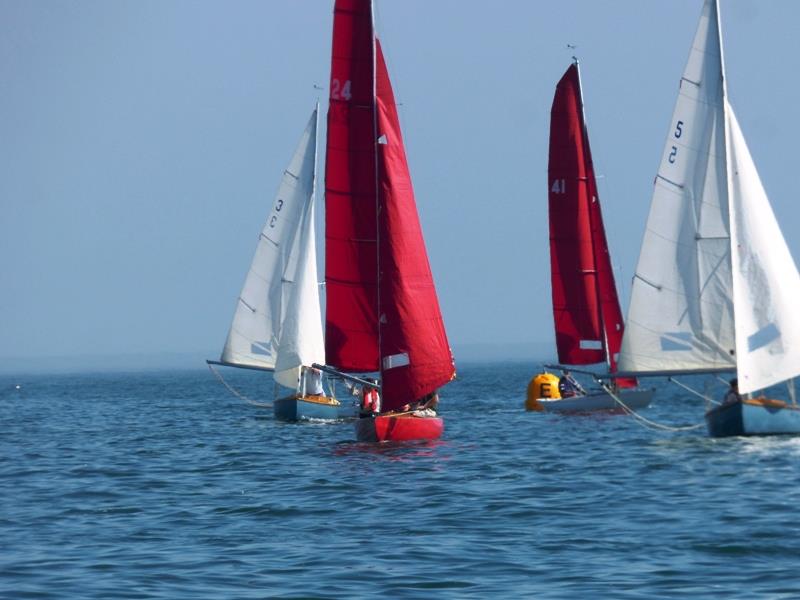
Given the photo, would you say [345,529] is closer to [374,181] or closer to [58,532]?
[58,532]

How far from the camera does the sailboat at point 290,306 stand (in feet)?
155

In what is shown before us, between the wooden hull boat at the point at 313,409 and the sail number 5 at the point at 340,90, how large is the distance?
Result: 580 inches

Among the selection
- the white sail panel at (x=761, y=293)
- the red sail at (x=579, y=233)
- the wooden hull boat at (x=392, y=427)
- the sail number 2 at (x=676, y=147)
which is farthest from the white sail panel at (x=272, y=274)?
the white sail panel at (x=761, y=293)

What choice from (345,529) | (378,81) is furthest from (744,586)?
(378,81)

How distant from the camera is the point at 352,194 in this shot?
1359 inches

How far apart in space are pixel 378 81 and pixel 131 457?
36.1 feet

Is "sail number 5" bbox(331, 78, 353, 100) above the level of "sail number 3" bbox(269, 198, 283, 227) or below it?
above

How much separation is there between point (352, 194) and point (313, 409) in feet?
45.7

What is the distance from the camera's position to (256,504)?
78.8 ft

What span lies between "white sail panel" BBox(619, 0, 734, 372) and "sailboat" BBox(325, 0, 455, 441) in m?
4.86

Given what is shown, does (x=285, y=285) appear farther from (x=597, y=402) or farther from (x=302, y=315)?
(x=597, y=402)

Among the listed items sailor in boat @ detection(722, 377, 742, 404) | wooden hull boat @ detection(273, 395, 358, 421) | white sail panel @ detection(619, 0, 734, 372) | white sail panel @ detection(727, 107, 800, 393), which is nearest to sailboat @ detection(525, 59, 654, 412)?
wooden hull boat @ detection(273, 395, 358, 421)

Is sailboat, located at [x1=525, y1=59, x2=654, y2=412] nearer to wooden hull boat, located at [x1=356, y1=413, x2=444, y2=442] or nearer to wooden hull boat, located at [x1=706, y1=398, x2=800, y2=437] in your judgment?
wooden hull boat, located at [x1=356, y1=413, x2=444, y2=442]

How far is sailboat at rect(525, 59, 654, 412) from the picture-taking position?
50.9m
